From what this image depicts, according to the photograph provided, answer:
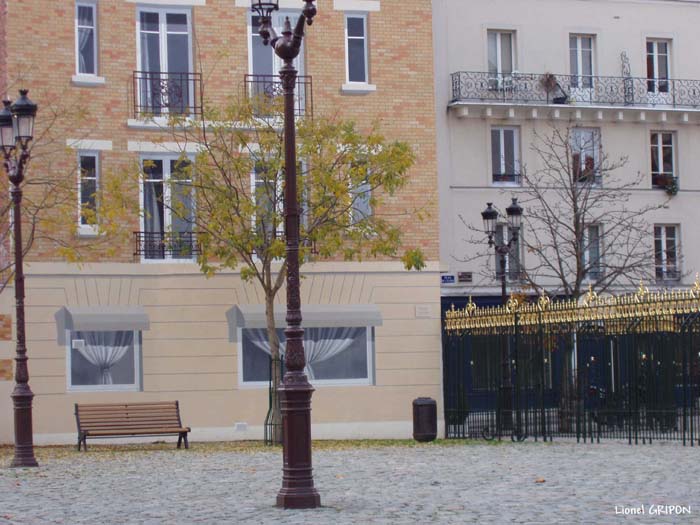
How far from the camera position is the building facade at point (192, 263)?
29.1 meters

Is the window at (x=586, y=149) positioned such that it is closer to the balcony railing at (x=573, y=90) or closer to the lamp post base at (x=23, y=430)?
the balcony railing at (x=573, y=90)

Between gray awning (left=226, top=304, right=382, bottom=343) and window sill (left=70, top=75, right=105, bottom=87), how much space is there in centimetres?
555

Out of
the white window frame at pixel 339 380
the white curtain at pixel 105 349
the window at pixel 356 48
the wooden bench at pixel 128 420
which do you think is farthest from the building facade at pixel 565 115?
the wooden bench at pixel 128 420

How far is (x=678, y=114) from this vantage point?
43438 mm

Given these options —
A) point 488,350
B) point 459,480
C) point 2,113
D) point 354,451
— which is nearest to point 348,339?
point 488,350

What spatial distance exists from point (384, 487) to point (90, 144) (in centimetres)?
1543


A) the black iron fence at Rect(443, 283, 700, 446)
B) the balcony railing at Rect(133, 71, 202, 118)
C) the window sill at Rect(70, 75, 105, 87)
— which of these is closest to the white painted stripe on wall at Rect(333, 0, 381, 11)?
the balcony railing at Rect(133, 71, 202, 118)

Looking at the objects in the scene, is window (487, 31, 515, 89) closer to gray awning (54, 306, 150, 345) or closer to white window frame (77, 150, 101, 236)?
white window frame (77, 150, 101, 236)

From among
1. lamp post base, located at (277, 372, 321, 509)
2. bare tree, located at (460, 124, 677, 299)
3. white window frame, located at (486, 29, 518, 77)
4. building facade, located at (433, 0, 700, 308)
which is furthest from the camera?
white window frame, located at (486, 29, 518, 77)

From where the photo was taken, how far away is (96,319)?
2906 centimetres

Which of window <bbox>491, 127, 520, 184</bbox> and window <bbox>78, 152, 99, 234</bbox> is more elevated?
window <bbox>491, 127, 520, 184</bbox>

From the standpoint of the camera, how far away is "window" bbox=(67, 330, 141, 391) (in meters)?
29.3

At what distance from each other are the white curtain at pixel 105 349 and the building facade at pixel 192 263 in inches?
1.2

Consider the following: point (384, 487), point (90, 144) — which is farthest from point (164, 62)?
point (384, 487)
